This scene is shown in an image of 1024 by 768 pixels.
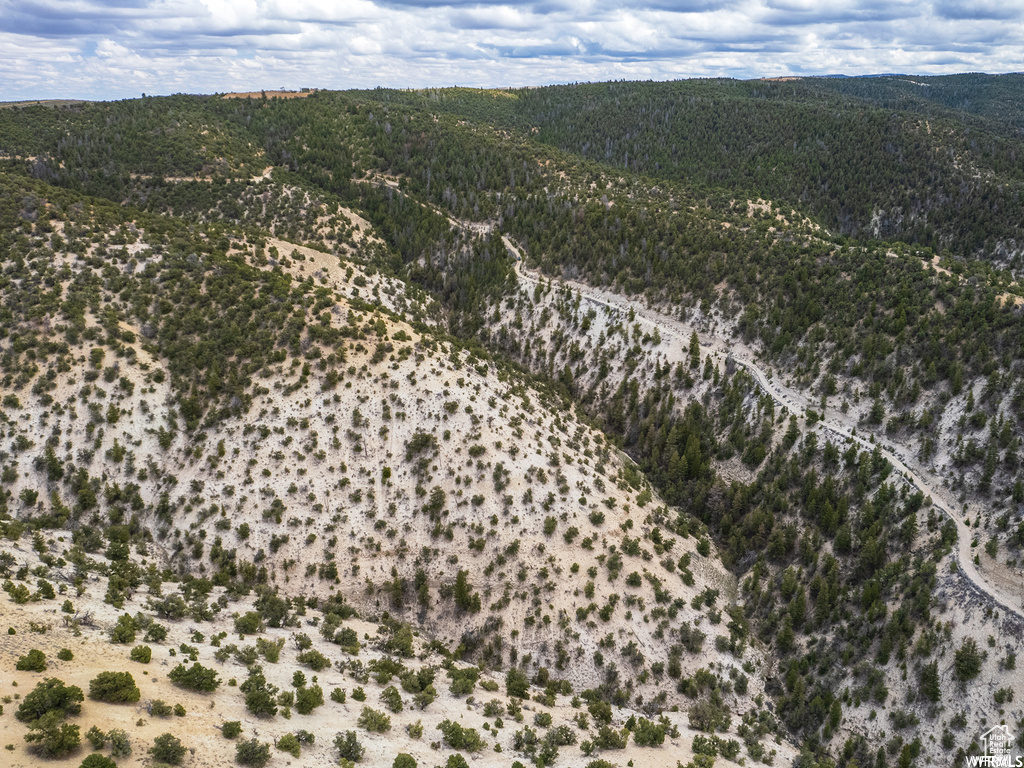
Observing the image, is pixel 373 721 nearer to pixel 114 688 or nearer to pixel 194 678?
pixel 194 678

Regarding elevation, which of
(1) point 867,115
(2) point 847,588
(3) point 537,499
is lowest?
(2) point 847,588

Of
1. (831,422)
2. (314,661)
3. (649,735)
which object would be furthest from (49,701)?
(831,422)

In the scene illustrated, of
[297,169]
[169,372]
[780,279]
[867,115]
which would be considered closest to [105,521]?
[169,372]

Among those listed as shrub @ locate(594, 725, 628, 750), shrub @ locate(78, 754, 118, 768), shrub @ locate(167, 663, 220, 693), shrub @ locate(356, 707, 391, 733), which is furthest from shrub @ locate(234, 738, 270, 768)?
shrub @ locate(594, 725, 628, 750)

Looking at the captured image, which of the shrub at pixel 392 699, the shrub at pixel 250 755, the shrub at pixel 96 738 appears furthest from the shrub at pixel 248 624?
the shrub at pixel 96 738

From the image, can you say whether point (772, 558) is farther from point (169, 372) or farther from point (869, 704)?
point (169, 372)

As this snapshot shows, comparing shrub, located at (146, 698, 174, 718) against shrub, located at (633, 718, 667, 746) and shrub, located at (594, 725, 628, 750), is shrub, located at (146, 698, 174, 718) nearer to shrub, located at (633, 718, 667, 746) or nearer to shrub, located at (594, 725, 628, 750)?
shrub, located at (594, 725, 628, 750)
